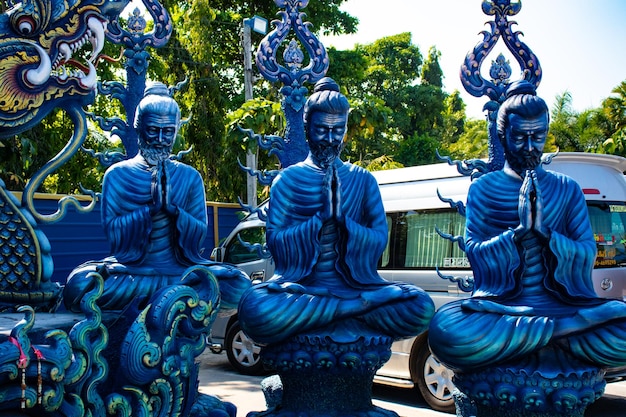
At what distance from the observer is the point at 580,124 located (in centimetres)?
1585

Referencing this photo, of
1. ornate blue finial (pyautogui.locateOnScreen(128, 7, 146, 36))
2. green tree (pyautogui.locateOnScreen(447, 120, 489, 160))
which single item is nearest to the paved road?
ornate blue finial (pyautogui.locateOnScreen(128, 7, 146, 36))

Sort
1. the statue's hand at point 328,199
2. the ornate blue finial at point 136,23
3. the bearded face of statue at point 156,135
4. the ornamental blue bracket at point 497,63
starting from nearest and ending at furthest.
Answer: the statue's hand at point 328,199 → the bearded face of statue at point 156,135 → the ornamental blue bracket at point 497,63 → the ornate blue finial at point 136,23

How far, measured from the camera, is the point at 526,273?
3260mm

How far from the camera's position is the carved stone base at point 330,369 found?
3311mm

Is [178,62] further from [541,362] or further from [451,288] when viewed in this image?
[541,362]

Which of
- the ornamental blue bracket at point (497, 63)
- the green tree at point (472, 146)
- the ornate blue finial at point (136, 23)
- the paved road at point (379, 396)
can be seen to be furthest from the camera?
the green tree at point (472, 146)

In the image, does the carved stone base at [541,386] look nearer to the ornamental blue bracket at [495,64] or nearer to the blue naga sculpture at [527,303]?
the blue naga sculpture at [527,303]

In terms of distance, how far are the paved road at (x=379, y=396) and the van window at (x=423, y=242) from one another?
1.24m

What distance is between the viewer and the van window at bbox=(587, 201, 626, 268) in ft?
19.2

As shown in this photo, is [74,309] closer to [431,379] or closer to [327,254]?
[327,254]

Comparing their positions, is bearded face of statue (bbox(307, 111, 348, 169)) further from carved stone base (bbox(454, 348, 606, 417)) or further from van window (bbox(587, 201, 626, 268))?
van window (bbox(587, 201, 626, 268))

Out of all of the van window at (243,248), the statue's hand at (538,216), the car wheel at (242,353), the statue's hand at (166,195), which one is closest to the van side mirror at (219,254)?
the van window at (243,248)

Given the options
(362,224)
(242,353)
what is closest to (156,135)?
(362,224)

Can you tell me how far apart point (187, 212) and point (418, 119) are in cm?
1896
